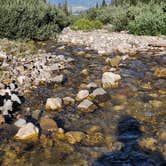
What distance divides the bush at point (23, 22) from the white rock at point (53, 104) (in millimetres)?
8897

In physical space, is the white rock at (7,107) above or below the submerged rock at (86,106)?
above

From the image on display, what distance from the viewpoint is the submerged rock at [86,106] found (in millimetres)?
8516

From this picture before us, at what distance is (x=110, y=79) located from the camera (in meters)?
10.5

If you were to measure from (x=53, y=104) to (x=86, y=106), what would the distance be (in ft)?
2.69

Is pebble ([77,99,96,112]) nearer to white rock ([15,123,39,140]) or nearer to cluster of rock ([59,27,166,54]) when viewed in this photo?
white rock ([15,123,39,140])

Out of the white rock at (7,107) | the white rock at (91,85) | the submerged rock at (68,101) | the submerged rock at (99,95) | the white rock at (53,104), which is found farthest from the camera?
the white rock at (91,85)

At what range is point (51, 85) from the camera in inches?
416

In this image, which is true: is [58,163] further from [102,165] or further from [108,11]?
[108,11]

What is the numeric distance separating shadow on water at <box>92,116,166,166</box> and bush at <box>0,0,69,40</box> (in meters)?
11.2

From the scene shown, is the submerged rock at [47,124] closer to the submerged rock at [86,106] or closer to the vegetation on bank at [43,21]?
the submerged rock at [86,106]

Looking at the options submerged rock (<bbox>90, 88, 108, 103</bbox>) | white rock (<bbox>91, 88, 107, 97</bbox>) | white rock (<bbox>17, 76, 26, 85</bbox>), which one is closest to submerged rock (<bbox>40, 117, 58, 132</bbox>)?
submerged rock (<bbox>90, 88, 108, 103</bbox>)

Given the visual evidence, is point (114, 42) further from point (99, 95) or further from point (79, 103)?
point (79, 103)

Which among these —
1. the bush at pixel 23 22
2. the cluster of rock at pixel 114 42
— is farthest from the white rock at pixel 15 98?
the bush at pixel 23 22

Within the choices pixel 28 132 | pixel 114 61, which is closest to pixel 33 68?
pixel 114 61
